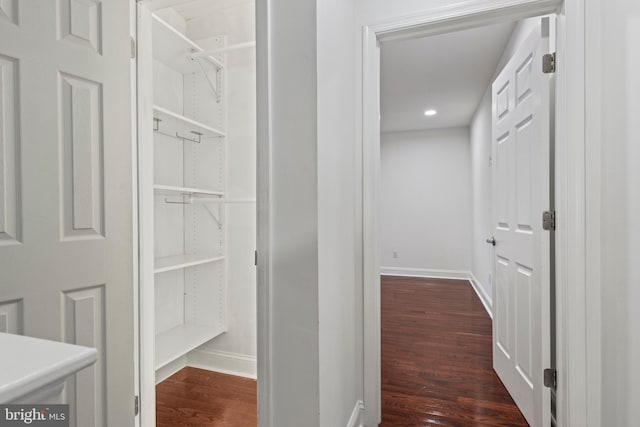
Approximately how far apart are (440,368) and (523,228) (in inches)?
47.7

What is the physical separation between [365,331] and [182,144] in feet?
6.04

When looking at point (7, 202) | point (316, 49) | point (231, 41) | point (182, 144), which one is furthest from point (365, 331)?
point (231, 41)

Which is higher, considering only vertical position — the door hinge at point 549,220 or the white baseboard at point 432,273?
the door hinge at point 549,220

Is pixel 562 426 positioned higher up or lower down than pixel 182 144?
lower down

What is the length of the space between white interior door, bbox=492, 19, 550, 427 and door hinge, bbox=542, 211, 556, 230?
0.03 meters

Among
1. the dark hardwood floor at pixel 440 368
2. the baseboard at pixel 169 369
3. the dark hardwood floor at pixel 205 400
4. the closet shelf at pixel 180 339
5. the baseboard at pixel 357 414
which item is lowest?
the dark hardwood floor at pixel 440 368

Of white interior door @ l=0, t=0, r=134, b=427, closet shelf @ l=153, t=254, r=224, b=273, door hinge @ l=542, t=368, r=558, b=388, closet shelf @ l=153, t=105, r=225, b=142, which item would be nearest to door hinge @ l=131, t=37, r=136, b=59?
white interior door @ l=0, t=0, r=134, b=427

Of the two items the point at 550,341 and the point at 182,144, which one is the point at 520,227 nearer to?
the point at 550,341

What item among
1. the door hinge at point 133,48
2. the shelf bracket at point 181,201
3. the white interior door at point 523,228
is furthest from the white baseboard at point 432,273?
the door hinge at point 133,48

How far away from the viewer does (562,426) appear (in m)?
1.47

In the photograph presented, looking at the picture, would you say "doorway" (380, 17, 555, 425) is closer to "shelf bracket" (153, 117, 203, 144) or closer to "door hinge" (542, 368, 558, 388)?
"door hinge" (542, 368, 558, 388)

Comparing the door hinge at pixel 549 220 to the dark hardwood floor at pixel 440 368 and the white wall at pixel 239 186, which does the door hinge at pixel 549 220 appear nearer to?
the dark hardwood floor at pixel 440 368

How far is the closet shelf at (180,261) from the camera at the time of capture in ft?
6.39

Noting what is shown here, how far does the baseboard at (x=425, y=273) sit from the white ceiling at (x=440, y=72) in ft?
8.45
